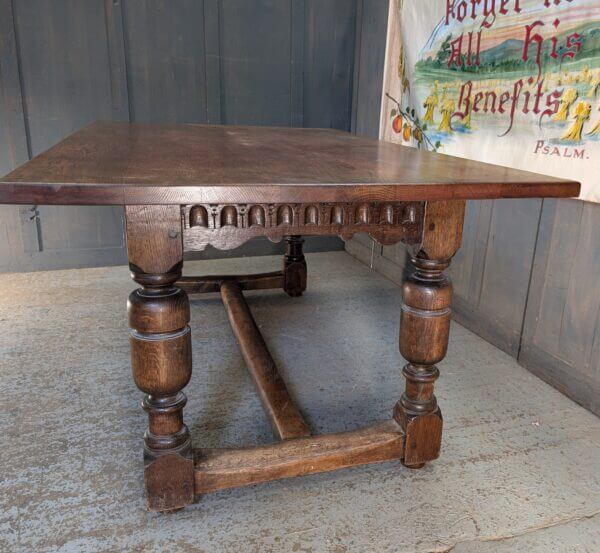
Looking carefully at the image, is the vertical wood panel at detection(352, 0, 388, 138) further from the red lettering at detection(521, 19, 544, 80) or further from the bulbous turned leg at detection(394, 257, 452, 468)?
the bulbous turned leg at detection(394, 257, 452, 468)

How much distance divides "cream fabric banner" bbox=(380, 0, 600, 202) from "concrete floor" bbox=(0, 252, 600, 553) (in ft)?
2.77

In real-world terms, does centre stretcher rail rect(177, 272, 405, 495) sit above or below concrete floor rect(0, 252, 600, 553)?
above

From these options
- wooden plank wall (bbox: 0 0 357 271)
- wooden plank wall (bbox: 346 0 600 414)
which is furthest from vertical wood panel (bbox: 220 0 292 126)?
wooden plank wall (bbox: 346 0 600 414)

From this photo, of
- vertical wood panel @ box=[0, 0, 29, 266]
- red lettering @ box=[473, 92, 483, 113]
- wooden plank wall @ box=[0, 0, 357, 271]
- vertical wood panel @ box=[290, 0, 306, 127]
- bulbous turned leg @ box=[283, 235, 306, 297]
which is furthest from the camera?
vertical wood panel @ box=[290, 0, 306, 127]

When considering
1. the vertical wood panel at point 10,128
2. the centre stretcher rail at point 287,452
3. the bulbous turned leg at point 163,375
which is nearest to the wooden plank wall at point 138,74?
the vertical wood panel at point 10,128

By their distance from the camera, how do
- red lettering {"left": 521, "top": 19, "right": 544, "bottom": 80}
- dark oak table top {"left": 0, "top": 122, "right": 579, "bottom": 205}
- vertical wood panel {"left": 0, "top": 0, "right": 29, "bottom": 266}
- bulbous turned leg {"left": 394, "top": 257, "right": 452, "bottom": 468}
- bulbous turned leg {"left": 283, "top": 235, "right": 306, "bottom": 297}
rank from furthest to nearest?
vertical wood panel {"left": 0, "top": 0, "right": 29, "bottom": 266}, bulbous turned leg {"left": 283, "top": 235, "right": 306, "bottom": 297}, red lettering {"left": 521, "top": 19, "right": 544, "bottom": 80}, bulbous turned leg {"left": 394, "top": 257, "right": 452, "bottom": 468}, dark oak table top {"left": 0, "top": 122, "right": 579, "bottom": 205}

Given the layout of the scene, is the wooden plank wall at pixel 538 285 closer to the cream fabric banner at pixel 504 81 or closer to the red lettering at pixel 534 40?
the cream fabric banner at pixel 504 81

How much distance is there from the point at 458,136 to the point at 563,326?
3.32 feet

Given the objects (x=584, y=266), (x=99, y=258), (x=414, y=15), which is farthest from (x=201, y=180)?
(x=99, y=258)

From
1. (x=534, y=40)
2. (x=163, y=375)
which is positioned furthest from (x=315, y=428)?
(x=534, y=40)

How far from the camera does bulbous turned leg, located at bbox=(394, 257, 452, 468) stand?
4.64 ft

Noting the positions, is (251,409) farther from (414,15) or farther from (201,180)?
(414,15)

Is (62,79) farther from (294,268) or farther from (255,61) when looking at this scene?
(294,268)

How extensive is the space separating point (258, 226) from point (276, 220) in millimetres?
42
